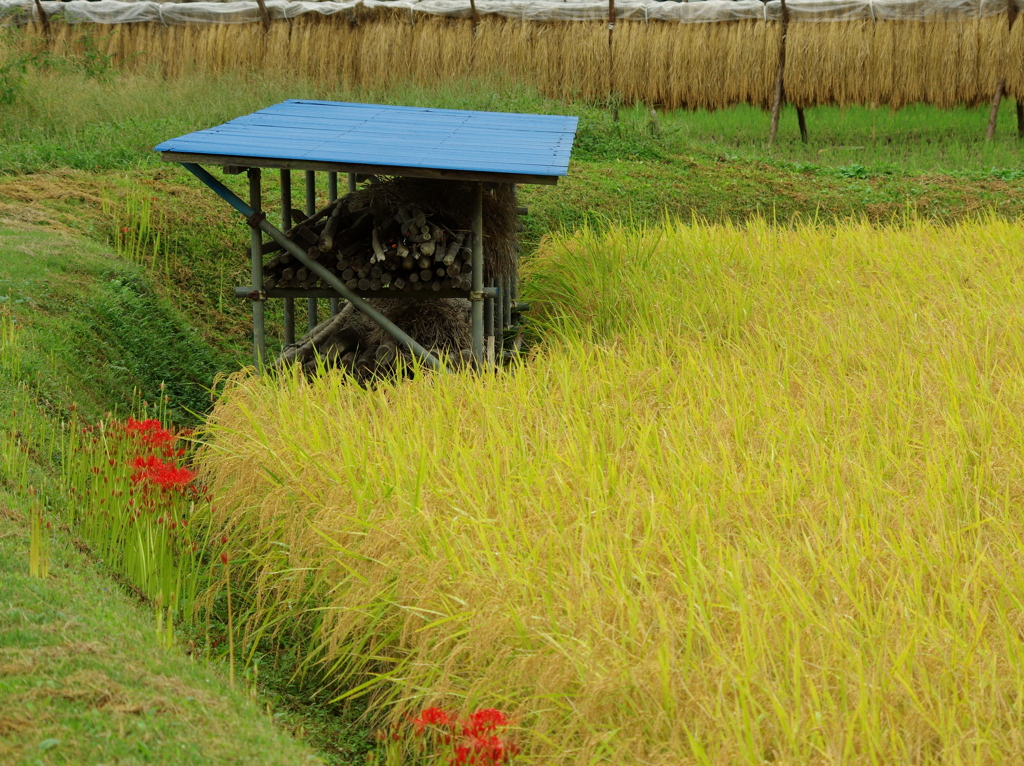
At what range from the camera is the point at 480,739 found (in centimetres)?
263

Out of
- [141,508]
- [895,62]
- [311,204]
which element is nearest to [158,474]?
[141,508]

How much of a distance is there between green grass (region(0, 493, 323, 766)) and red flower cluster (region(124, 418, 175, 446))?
1.13m

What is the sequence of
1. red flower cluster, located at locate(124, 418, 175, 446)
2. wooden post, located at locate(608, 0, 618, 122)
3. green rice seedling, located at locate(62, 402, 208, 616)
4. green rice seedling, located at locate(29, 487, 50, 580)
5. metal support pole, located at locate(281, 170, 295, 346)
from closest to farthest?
green rice seedling, located at locate(29, 487, 50, 580), green rice seedling, located at locate(62, 402, 208, 616), red flower cluster, located at locate(124, 418, 175, 446), metal support pole, located at locate(281, 170, 295, 346), wooden post, located at locate(608, 0, 618, 122)

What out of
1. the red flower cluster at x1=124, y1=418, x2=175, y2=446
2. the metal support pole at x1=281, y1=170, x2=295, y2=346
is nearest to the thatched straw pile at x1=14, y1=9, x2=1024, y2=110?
the metal support pole at x1=281, y1=170, x2=295, y2=346

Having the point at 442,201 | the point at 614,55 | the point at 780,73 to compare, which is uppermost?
the point at 614,55

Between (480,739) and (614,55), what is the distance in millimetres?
11966

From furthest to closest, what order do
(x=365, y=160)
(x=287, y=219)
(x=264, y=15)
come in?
(x=264, y=15) → (x=287, y=219) → (x=365, y=160)

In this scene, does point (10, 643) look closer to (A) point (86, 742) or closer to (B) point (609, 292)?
(A) point (86, 742)

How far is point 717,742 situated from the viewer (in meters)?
2.59

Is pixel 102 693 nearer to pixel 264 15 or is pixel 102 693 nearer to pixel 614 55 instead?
pixel 614 55

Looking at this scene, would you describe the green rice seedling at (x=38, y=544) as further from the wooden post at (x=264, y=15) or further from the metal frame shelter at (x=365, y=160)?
the wooden post at (x=264, y=15)

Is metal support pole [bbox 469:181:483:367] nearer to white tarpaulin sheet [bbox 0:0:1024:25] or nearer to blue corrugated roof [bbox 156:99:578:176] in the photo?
blue corrugated roof [bbox 156:99:578:176]

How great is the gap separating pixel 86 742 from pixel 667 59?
12.3 metres

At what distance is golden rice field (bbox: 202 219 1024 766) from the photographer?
8.81ft
